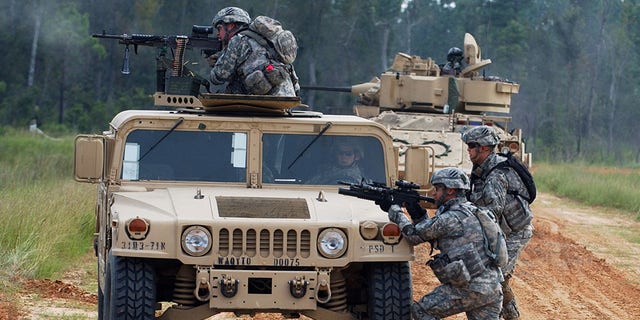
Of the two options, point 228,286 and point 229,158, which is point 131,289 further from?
point 229,158

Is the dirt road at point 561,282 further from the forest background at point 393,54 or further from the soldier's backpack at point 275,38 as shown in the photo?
the forest background at point 393,54

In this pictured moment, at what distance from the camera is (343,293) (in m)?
8.22

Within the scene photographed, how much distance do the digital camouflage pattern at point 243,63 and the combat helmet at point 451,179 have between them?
2.20 metres

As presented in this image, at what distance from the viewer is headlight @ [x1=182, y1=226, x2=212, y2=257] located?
7680mm

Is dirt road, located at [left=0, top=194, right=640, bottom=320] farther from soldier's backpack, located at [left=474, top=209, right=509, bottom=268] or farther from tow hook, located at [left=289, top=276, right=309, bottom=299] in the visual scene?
soldier's backpack, located at [left=474, top=209, right=509, bottom=268]

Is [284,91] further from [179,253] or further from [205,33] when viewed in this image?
[179,253]

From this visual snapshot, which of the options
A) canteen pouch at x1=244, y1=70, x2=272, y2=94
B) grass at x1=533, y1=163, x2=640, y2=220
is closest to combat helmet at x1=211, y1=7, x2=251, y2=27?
canteen pouch at x1=244, y1=70, x2=272, y2=94

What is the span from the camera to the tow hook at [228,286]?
25.2 ft

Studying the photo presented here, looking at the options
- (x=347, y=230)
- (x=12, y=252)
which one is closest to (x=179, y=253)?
(x=347, y=230)

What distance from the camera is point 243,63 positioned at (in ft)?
32.7

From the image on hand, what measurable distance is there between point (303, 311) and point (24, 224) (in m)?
6.05

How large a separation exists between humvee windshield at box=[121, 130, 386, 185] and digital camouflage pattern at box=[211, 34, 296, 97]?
998 mm

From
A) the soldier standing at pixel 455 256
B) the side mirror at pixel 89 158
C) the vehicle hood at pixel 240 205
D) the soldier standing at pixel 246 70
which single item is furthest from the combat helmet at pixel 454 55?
the soldier standing at pixel 455 256

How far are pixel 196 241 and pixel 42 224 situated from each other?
6.15 m
